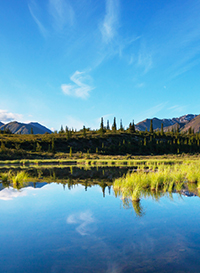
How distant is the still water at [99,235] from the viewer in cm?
482

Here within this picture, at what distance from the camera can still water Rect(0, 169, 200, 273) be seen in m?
4.82

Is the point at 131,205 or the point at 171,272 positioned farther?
the point at 131,205

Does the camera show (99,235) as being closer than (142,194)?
Yes

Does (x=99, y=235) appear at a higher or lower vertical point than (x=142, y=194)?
lower

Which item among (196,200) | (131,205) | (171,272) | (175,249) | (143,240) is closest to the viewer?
(171,272)

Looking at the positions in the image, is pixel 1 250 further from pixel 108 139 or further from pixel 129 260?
pixel 108 139

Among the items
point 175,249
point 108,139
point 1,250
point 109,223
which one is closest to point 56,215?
point 109,223

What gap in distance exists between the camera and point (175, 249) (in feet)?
17.9

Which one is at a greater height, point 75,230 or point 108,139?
point 108,139

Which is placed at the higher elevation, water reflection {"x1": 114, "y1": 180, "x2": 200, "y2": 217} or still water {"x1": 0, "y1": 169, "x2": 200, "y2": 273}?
water reflection {"x1": 114, "y1": 180, "x2": 200, "y2": 217}

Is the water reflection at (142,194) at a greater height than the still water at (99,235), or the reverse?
the water reflection at (142,194)

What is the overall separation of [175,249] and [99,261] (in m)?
2.23

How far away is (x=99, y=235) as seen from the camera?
254 inches

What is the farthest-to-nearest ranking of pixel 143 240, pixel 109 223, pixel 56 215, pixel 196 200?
pixel 196 200 → pixel 56 215 → pixel 109 223 → pixel 143 240
